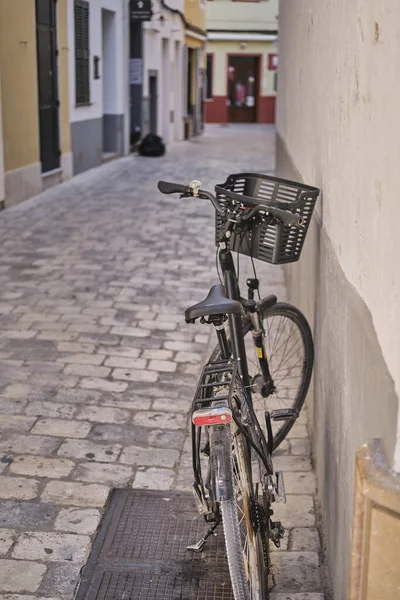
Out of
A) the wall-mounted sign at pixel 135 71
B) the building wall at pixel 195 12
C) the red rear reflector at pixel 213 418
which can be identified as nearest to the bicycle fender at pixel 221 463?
the red rear reflector at pixel 213 418

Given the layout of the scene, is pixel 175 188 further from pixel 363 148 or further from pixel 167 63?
pixel 167 63

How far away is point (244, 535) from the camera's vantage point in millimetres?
2871

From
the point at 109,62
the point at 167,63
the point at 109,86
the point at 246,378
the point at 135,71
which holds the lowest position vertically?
the point at 246,378

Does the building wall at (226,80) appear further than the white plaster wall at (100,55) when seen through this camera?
Yes

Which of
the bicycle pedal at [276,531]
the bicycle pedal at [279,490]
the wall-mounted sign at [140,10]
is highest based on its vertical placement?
the wall-mounted sign at [140,10]

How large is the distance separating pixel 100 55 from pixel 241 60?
21642 millimetres

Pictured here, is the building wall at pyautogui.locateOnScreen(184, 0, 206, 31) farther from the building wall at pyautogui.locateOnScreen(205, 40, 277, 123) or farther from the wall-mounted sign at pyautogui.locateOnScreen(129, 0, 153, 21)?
the wall-mounted sign at pyautogui.locateOnScreen(129, 0, 153, 21)

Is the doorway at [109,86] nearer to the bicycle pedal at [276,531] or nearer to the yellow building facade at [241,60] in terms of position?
the bicycle pedal at [276,531]

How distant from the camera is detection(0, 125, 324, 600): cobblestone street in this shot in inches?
138

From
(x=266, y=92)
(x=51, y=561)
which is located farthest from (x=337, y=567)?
(x=266, y=92)

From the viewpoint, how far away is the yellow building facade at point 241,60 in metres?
37.3

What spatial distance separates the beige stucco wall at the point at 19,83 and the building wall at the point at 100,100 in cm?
239

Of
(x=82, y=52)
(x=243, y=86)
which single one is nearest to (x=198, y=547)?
(x=82, y=52)

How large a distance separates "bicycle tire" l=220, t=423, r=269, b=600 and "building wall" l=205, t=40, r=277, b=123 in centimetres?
3581
